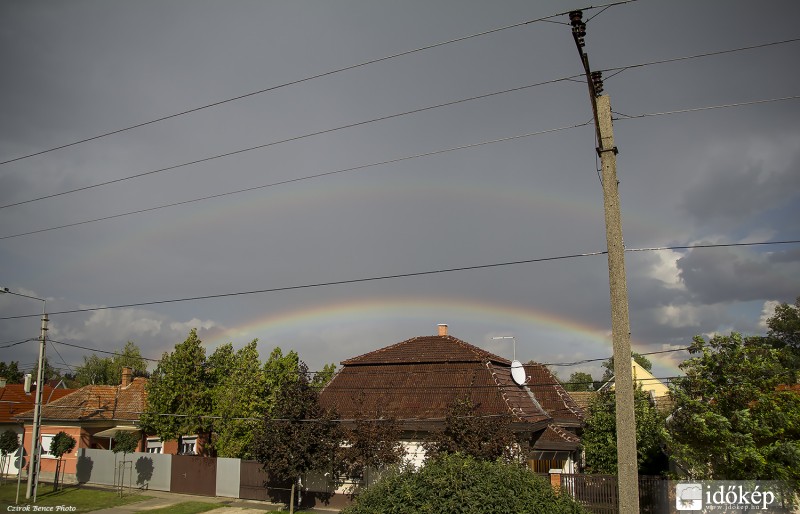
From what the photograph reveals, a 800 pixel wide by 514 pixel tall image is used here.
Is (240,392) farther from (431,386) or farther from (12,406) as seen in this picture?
(12,406)

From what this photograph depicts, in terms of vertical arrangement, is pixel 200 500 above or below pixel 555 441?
below

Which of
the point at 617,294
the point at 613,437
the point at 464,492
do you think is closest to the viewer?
the point at 617,294

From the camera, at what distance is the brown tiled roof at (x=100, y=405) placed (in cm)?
3906

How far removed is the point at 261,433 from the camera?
1041 inches

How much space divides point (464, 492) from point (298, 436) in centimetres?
1490

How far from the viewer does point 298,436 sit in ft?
82.6

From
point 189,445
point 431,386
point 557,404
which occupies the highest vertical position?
point 431,386

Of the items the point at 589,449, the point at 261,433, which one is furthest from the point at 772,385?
the point at 261,433

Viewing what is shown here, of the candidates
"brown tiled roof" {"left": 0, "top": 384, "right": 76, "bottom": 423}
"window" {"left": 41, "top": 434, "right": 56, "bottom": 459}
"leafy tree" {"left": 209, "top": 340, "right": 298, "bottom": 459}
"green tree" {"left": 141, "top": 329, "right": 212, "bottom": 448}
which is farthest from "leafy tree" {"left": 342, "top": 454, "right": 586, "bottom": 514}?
"brown tiled roof" {"left": 0, "top": 384, "right": 76, "bottom": 423}

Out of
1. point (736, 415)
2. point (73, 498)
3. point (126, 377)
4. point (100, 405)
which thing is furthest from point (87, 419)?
point (736, 415)

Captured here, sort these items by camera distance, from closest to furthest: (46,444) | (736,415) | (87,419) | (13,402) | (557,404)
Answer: (736,415), (557,404), (87,419), (46,444), (13,402)

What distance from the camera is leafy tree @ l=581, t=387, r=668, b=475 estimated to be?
1028 inches

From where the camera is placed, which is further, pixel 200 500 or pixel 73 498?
pixel 73 498

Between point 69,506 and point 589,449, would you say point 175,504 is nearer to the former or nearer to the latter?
point 69,506
